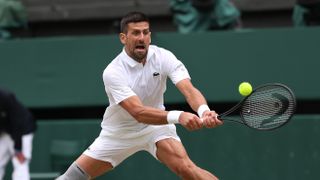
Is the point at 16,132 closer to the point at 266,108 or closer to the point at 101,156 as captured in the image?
the point at 101,156

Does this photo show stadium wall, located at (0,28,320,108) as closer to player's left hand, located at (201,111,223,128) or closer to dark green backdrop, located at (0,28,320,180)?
dark green backdrop, located at (0,28,320,180)

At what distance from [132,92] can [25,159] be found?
2892 millimetres

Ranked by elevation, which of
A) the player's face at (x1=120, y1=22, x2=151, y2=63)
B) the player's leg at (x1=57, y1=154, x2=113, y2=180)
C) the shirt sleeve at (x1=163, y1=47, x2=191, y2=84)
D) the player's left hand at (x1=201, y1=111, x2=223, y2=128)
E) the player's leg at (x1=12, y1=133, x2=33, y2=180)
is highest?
the player's face at (x1=120, y1=22, x2=151, y2=63)

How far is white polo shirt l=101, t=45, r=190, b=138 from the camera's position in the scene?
5.71m

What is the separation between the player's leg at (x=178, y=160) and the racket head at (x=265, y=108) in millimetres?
526

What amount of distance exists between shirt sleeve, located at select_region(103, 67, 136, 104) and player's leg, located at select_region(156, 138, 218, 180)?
522mm

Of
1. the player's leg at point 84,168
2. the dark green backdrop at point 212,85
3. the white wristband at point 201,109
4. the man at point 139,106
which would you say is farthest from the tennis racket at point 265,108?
the dark green backdrop at point 212,85

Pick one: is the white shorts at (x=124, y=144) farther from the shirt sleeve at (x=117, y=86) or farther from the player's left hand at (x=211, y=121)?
the player's left hand at (x=211, y=121)

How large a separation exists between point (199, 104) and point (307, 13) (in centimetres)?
334

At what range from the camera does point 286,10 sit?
961 centimetres

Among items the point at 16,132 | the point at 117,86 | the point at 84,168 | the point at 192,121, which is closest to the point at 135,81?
the point at 117,86

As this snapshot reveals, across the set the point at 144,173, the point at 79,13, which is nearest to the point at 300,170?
the point at 144,173

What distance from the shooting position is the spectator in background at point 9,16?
9.55 meters

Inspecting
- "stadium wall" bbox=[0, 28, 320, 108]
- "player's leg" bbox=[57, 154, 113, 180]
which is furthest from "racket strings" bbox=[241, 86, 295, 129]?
"stadium wall" bbox=[0, 28, 320, 108]
